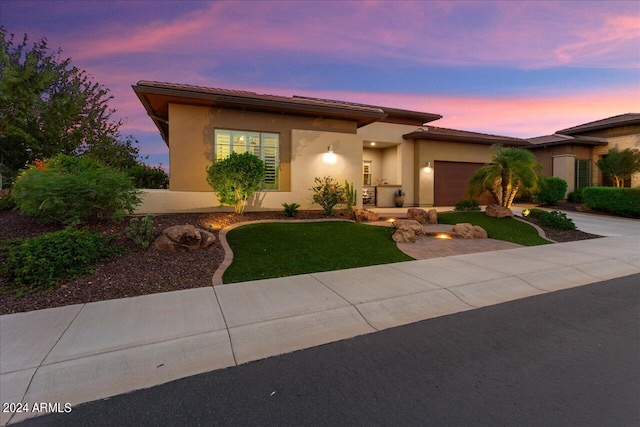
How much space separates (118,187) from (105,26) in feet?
17.8

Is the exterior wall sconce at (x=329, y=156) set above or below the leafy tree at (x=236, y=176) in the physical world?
above

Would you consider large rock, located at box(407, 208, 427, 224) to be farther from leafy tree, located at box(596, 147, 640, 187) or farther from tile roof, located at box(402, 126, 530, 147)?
leafy tree, located at box(596, 147, 640, 187)

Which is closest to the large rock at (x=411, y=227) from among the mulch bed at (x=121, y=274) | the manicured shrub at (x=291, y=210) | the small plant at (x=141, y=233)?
the manicured shrub at (x=291, y=210)

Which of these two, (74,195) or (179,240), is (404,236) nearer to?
(179,240)

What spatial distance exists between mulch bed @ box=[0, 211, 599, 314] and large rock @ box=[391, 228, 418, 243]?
15.8 feet

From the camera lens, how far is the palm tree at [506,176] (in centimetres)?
1191

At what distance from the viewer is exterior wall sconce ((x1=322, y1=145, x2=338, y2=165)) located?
491 inches

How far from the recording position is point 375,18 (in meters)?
10.2

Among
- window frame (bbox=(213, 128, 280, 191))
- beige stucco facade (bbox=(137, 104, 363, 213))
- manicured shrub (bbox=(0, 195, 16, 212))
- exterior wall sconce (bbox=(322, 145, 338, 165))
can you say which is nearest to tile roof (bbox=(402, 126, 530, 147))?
beige stucco facade (bbox=(137, 104, 363, 213))

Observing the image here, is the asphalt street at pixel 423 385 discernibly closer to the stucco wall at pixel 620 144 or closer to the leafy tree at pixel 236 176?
the leafy tree at pixel 236 176

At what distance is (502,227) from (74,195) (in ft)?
41.9

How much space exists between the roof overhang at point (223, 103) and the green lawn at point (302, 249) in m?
4.57

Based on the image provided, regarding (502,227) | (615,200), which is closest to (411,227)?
(502,227)

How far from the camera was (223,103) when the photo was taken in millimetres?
10664
